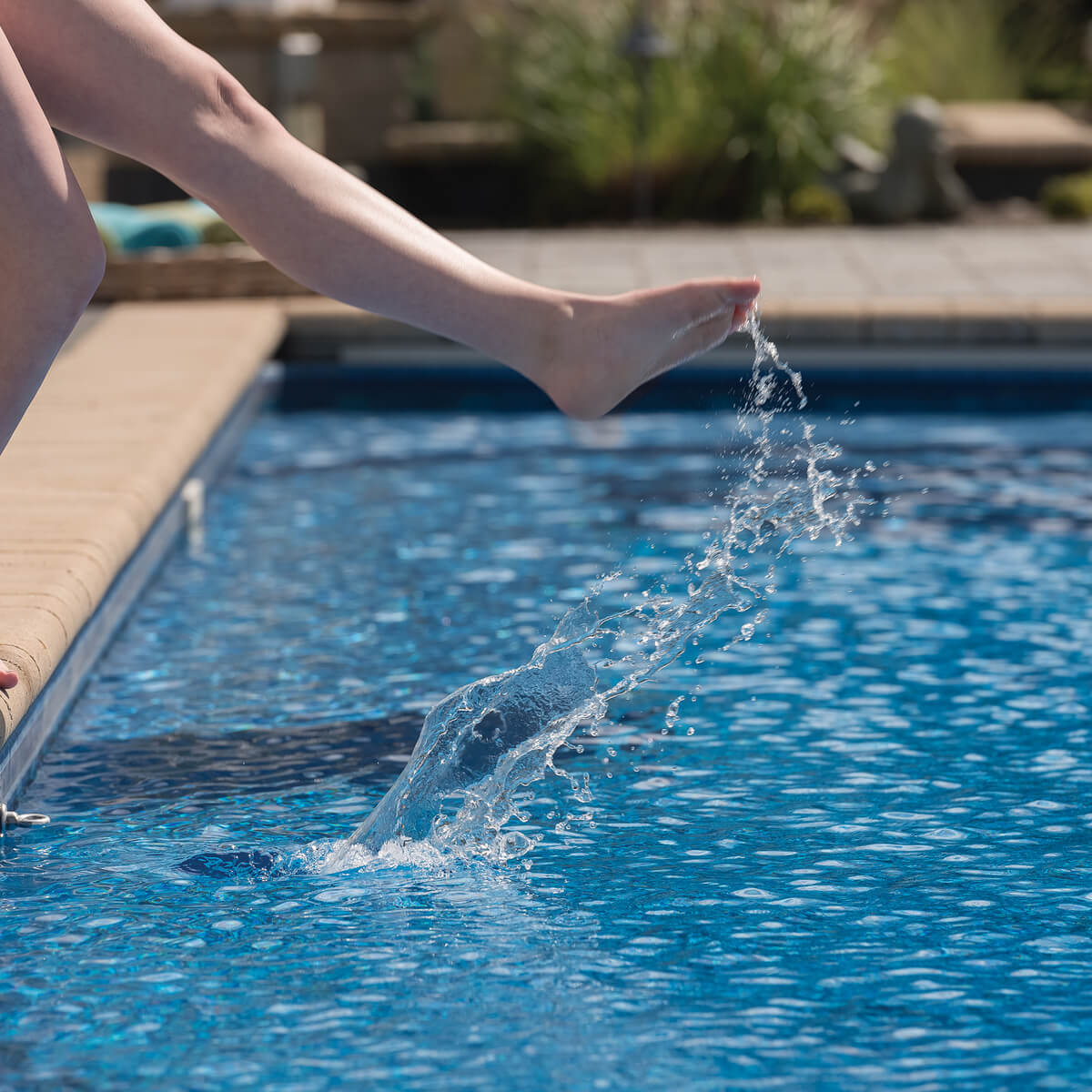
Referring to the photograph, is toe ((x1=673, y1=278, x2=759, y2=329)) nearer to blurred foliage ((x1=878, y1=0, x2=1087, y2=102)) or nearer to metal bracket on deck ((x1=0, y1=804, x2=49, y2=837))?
metal bracket on deck ((x1=0, y1=804, x2=49, y2=837))

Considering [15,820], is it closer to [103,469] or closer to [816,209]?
[103,469]

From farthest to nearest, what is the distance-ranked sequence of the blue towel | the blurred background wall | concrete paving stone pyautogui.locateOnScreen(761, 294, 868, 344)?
the blurred background wall, the blue towel, concrete paving stone pyautogui.locateOnScreen(761, 294, 868, 344)

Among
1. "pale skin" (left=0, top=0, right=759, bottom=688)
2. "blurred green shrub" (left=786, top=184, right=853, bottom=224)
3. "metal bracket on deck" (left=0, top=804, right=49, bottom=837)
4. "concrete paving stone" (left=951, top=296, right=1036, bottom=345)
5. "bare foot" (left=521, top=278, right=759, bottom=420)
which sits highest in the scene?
"blurred green shrub" (left=786, top=184, right=853, bottom=224)

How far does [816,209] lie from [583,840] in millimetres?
7133

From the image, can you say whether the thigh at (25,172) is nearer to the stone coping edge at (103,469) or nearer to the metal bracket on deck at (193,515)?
the stone coping edge at (103,469)

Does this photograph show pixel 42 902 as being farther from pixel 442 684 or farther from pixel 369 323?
pixel 369 323

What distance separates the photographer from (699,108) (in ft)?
31.4

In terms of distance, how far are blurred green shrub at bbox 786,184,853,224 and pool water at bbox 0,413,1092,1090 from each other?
491cm

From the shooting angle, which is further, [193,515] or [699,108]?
[699,108]

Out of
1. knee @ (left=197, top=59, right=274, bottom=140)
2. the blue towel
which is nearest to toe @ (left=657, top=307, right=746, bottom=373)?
knee @ (left=197, top=59, right=274, bottom=140)

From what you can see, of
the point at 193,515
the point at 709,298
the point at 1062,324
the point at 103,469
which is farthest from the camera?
the point at 1062,324

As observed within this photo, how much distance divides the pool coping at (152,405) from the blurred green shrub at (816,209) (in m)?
2.69

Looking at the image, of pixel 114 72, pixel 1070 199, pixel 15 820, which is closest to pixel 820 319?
pixel 1070 199

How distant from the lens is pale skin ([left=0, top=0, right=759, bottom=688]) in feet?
6.97
